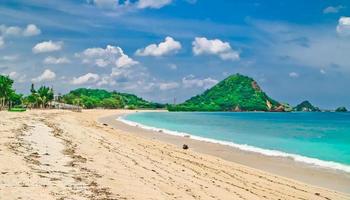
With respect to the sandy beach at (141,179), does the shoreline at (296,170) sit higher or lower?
lower

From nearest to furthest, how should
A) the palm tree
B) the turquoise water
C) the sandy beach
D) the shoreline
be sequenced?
the sandy beach < the shoreline < the turquoise water < the palm tree

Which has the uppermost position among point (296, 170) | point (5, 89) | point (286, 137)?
point (5, 89)

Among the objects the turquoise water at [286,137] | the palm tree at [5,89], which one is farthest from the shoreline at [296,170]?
the palm tree at [5,89]

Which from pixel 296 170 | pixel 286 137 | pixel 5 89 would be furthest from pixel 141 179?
pixel 5 89

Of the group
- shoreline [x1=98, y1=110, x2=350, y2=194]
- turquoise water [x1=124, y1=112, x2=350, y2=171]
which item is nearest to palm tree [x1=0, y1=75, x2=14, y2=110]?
turquoise water [x1=124, y1=112, x2=350, y2=171]

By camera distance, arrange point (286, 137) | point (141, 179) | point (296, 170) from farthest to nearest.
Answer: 1. point (286, 137)
2. point (296, 170)
3. point (141, 179)

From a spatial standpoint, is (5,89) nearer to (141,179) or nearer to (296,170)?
(296,170)

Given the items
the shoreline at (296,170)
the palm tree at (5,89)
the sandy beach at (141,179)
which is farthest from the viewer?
the palm tree at (5,89)

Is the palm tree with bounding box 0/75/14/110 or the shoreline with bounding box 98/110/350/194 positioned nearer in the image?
the shoreline with bounding box 98/110/350/194

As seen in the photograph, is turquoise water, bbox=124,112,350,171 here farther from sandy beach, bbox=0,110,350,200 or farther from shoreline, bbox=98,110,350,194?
sandy beach, bbox=0,110,350,200

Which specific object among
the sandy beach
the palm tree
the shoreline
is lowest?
the shoreline

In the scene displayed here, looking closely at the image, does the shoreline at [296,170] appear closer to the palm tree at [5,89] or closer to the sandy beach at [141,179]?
the sandy beach at [141,179]

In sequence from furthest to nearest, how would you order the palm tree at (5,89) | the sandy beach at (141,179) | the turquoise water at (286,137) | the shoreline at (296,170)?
the palm tree at (5,89)
the turquoise water at (286,137)
the shoreline at (296,170)
the sandy beach at (141,179)

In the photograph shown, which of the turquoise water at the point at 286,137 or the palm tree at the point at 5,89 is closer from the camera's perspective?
the turquoise water at the point at 286,137
